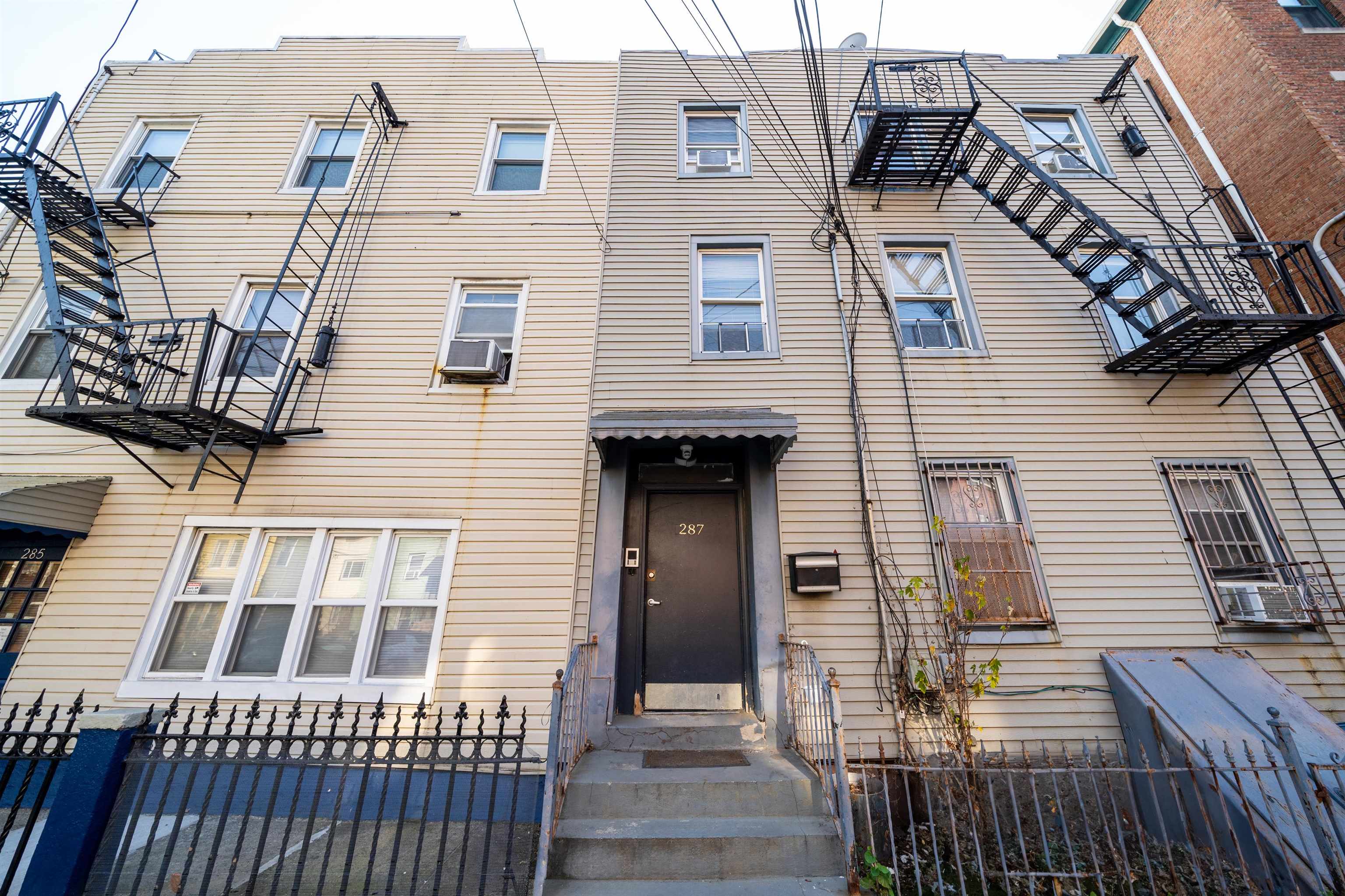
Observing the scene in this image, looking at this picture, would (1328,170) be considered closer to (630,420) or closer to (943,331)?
(943,331)

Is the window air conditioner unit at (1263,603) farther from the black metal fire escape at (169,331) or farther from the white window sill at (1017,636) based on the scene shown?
the black metal fire escape at (169,331)

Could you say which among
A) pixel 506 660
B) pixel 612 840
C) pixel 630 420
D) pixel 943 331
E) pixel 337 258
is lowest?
pixel 612 840

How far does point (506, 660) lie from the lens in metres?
5.28

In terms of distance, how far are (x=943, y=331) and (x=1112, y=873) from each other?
5.63m

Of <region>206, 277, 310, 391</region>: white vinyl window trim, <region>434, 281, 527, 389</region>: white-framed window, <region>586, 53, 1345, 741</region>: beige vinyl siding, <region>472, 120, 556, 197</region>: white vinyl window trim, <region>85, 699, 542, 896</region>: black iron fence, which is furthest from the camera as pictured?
<region>472, 120, 556, 197</region>: white vinyl window trim


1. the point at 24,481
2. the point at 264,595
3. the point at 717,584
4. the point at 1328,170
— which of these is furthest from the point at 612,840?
the point at 1328,170

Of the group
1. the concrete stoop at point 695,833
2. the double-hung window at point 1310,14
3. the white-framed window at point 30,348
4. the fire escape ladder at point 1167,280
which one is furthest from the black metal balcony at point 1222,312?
the white-framed window at point 30,348

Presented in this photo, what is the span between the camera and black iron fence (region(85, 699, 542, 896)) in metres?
3.10

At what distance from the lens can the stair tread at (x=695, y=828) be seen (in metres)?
3.47

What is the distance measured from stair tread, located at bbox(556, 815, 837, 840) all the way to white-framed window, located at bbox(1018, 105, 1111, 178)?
9434 mm

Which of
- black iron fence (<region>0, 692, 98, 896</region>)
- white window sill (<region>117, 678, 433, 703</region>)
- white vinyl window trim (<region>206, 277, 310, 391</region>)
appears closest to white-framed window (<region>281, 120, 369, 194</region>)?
white vinyl window trim (<region>206, 277, 310, 391</region>)

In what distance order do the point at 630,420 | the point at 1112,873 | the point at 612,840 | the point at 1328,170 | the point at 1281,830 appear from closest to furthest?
the point at 612,840, the point at 1281,830, the point at 1112,873, the point at 630,420, the point at 1328,170

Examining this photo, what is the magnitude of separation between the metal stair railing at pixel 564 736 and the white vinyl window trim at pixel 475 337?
3.36 m

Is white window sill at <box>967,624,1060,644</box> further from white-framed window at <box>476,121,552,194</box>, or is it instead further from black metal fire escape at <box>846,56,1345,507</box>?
white-framed window at <box>476,121,552,194</box>
